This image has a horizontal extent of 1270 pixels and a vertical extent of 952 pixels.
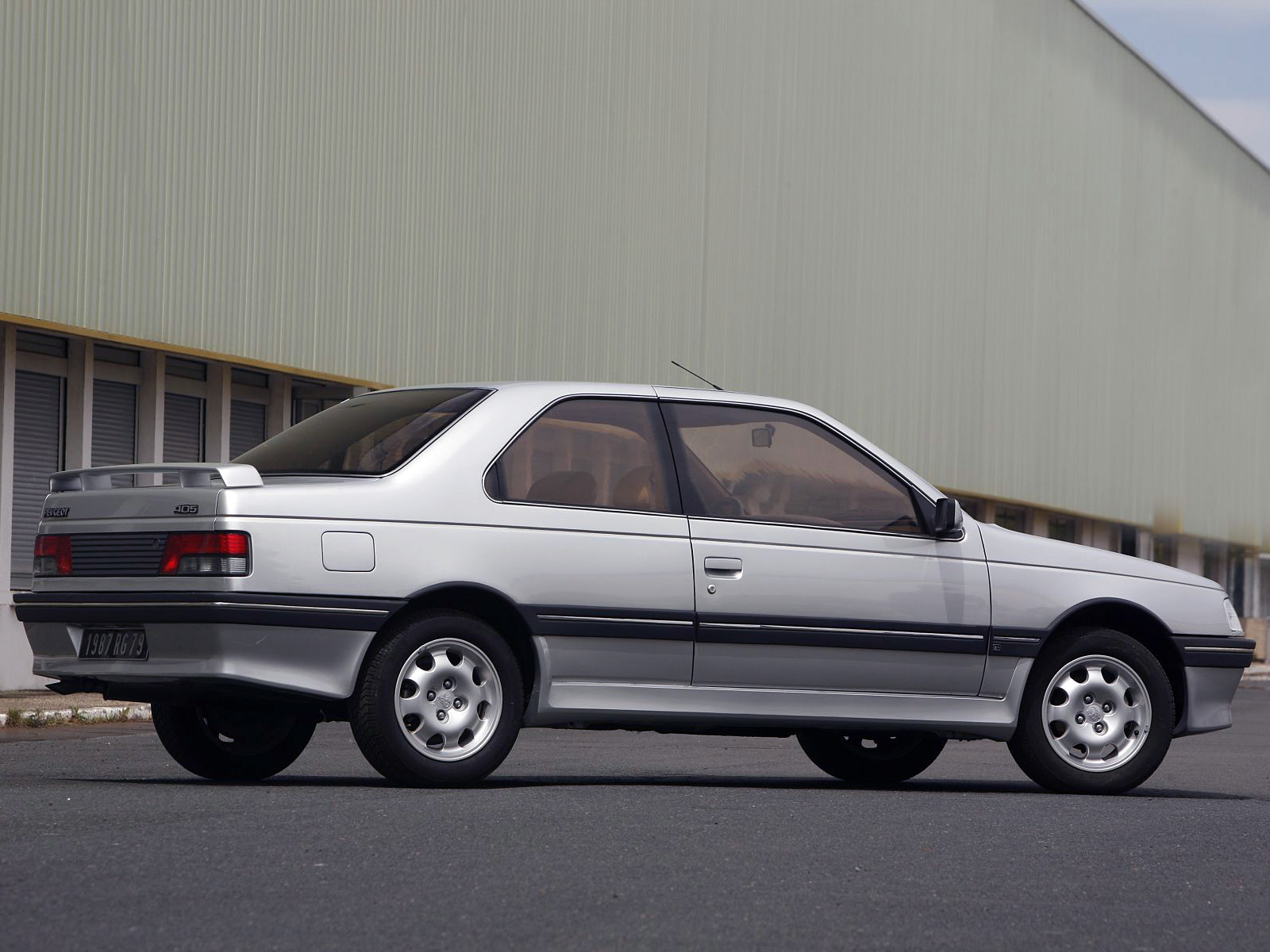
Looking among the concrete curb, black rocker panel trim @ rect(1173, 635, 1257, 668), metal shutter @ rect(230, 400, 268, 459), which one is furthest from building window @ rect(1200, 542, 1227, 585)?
black rocker panel trim @ rect(1173, 635, 1257, 668)

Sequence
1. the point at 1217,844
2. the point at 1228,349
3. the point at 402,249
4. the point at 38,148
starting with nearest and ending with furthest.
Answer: the point at 1217,844 < the point at 38,148 < the point at 402,249 < the point at 1228,349

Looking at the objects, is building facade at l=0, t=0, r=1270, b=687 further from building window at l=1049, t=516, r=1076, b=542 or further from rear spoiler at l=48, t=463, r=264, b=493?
rear spoiler at l=48, t=463, r=264, b=493

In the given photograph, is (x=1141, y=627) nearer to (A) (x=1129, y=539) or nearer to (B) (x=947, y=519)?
(B) (x=947, y=519)

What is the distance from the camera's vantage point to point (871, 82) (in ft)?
109

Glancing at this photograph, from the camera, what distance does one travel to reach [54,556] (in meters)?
8.38

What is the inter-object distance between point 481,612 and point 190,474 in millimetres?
1282

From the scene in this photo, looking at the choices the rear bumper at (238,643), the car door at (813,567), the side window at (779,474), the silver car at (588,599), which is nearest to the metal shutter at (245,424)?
the silver car at (588,599)

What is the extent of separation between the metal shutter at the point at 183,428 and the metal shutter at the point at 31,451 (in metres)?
1.40

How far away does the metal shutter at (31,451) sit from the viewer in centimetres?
1867

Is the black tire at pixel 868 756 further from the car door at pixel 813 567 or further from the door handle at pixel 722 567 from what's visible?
the door handle at pixel 722 567

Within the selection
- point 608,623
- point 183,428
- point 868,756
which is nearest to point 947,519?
point 868,756

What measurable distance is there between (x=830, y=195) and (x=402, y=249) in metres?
11.1

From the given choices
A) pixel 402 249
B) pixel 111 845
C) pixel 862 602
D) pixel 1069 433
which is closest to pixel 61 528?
pixel 111 845

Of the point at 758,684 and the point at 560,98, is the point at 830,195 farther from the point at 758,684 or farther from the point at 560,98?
the point at 758,684
